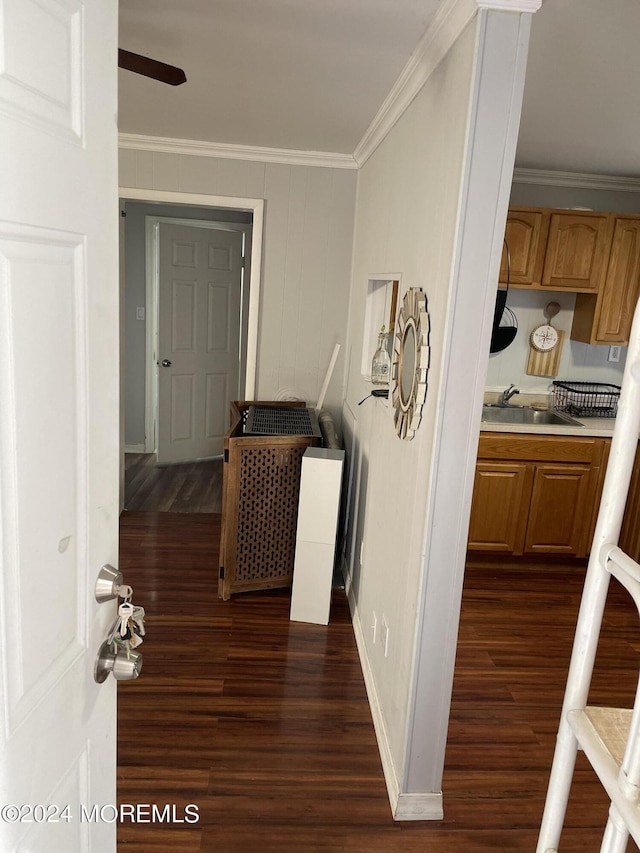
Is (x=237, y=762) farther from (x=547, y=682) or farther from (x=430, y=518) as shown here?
(x=547, y=682)

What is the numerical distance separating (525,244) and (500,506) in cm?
156

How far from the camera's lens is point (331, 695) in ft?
9.07

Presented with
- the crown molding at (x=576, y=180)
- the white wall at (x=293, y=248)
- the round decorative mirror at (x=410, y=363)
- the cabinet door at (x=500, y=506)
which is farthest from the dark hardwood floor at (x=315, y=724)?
the crown molding at (x=576, y=180)

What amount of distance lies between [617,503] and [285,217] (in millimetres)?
3560

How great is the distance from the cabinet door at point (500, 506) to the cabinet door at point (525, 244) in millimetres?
1136

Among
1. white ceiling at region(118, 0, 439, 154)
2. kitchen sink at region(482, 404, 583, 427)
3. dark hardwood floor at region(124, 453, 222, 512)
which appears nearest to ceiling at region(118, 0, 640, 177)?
white ceiling at region(118, 0, 439, 154)

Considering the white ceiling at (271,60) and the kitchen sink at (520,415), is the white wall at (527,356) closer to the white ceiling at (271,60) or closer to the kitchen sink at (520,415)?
the kitchen sink at (520,415)

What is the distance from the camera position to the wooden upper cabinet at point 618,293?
13.0 ft

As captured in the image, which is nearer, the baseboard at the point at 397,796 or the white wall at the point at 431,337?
the white wall at the point at 431,337

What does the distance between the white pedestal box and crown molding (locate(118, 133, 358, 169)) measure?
72.4 inches

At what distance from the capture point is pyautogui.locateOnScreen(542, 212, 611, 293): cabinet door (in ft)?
13.0

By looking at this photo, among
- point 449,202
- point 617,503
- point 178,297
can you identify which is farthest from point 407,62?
point 178,297

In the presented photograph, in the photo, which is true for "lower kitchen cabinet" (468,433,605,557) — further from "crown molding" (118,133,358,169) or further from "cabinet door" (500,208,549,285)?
"crown molding" (118,133,358,169)

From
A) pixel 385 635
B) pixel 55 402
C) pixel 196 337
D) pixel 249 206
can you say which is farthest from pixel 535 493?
pixel 55 402
